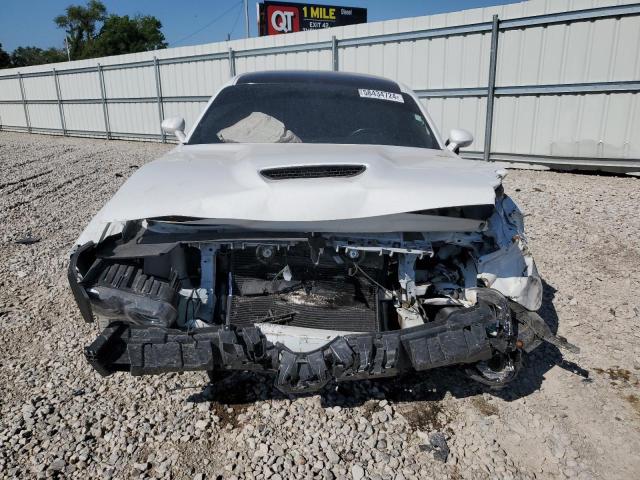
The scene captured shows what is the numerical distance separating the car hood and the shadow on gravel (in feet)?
3.71

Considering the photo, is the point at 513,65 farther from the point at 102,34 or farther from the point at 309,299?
the point at 102,34

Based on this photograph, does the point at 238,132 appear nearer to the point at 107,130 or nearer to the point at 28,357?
the point at 28,357

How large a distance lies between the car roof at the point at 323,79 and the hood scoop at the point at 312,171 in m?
1.73

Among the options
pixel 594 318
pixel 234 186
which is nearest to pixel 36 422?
pixel 234 186

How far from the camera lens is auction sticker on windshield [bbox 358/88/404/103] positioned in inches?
151

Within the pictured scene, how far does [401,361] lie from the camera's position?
224 centimetres

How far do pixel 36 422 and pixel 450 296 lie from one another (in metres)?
2.30

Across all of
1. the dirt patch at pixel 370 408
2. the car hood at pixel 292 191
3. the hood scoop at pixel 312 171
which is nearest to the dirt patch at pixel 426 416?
the dirt patch at pixel 370 408

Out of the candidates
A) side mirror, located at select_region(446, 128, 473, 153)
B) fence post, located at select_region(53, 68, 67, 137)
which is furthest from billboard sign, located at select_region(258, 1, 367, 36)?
side mirror, located at select_region(446, 128, 473, 153)

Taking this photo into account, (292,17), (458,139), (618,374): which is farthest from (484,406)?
(292,17)

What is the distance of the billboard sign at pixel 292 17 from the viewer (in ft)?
94.6

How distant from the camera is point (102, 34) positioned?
2264 inches

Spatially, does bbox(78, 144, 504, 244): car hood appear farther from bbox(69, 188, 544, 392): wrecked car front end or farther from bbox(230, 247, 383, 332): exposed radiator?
bbox(230, 247, 383, 332): exposed radiator

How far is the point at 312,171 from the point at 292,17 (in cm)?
3032
